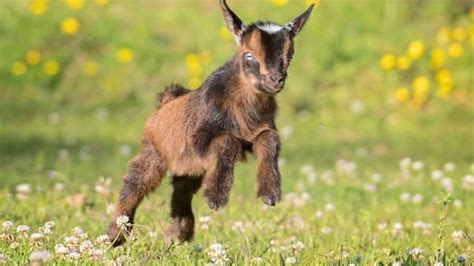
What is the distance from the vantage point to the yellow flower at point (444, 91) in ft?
44.3

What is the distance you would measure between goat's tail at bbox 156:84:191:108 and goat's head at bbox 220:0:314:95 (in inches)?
40.3

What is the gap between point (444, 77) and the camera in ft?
44.4

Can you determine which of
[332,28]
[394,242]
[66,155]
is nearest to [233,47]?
[332,28]

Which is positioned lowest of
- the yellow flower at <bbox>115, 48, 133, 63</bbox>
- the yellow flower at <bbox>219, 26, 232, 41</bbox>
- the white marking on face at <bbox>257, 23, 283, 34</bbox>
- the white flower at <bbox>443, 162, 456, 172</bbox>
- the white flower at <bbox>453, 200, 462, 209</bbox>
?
the white marking on face at <bbox>257, 23, 283, 34</bbox>

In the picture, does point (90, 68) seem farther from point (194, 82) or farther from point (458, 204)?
point (458, 204)

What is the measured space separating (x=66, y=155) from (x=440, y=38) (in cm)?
615

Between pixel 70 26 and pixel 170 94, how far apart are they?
29.0 feet

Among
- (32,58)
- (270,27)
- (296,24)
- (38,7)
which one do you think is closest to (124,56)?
(32,58)

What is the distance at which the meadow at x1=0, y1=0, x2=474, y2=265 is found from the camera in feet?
24.9

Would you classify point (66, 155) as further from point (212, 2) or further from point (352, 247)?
point (212, 2)

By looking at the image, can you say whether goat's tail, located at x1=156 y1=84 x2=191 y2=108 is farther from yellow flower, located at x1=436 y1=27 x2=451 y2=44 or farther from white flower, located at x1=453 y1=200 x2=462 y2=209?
yellow flower, located at x1=436 y1=27 x2=451 y2=44

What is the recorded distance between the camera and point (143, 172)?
6.31 metres

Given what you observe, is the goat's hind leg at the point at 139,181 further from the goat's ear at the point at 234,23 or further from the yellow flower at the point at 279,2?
the yellow flower at the point at 279,2

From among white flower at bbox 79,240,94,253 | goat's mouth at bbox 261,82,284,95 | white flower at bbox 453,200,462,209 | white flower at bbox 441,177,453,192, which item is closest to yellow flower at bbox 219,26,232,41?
white flower at bbox 441,177,453,192
